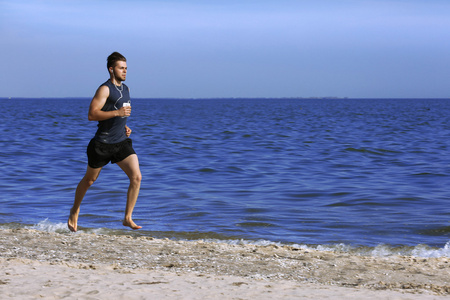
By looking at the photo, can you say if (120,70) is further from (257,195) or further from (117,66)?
(257,195)

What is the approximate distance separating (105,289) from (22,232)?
3605mm

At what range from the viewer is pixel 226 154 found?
70.0 ft

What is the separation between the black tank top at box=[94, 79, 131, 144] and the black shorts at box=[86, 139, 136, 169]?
0.05 m

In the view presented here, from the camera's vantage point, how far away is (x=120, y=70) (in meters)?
6.38

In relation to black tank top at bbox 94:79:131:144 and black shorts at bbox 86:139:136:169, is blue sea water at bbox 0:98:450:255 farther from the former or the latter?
black tank top at bbox 94:79:131:144

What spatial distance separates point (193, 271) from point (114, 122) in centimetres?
181

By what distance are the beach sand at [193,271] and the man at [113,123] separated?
0.97 meters

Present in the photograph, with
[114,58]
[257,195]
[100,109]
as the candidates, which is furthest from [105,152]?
[257,195]

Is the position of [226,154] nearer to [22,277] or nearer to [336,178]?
[336,178]

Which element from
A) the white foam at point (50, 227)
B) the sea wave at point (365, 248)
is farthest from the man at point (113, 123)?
the white foam at point (50, 227)

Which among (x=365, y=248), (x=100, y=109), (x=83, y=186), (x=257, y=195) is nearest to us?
(x=100, y=109)

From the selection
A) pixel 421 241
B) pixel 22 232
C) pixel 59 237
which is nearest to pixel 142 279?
pixel 59 237

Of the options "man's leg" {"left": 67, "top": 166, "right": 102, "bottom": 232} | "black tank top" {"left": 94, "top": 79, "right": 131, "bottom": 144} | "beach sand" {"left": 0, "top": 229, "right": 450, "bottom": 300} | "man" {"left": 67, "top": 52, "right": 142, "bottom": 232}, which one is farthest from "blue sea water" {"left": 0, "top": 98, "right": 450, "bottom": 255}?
Result: "black tank top" {"left": 94, "top": 79, "right": 131, "bottom": 144}

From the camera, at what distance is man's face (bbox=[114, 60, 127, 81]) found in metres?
6.36
